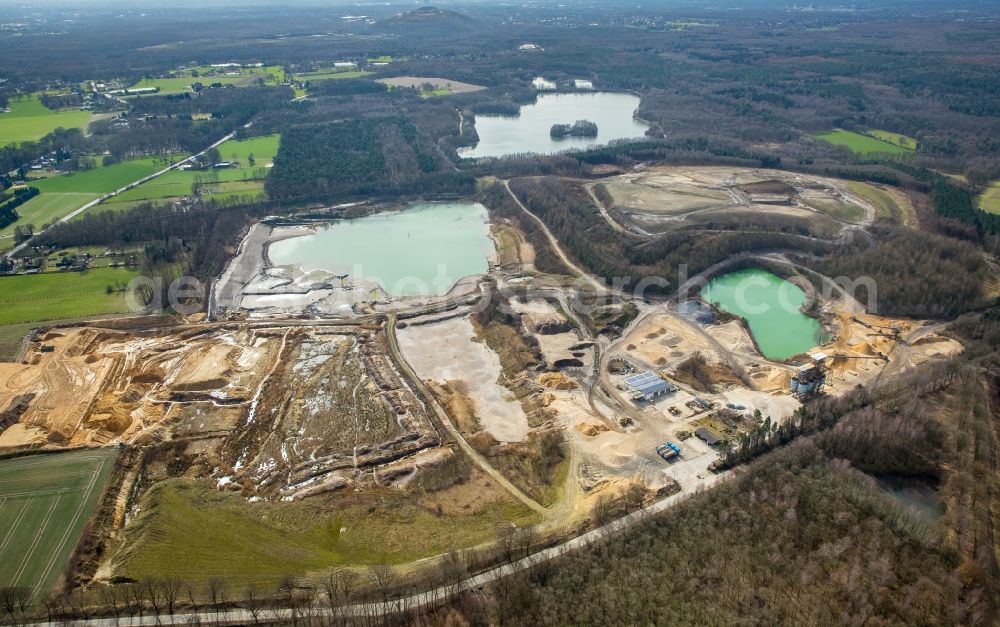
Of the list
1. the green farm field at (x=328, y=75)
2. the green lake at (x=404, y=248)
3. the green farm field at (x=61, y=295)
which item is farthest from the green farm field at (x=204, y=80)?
the green farm field at (x=61, y=295)

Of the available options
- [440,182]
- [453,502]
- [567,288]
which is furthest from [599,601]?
[440,182]

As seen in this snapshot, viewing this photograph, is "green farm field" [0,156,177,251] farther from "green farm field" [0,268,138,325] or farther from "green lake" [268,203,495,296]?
"green lake" [268,203,495,296]

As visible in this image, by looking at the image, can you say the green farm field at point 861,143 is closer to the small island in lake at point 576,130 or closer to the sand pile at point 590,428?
the small island in lake at point 576,130

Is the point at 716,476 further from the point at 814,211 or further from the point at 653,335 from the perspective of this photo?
the point at 814,211

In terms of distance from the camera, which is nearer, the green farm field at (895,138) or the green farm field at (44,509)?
the green farm field at (44,509)

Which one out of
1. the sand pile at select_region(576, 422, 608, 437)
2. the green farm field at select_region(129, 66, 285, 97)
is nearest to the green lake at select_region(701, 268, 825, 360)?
the sand pile at select_region(576, 422, 608, 437)

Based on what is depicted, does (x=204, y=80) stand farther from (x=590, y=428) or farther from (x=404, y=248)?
(x=590, y=428)
